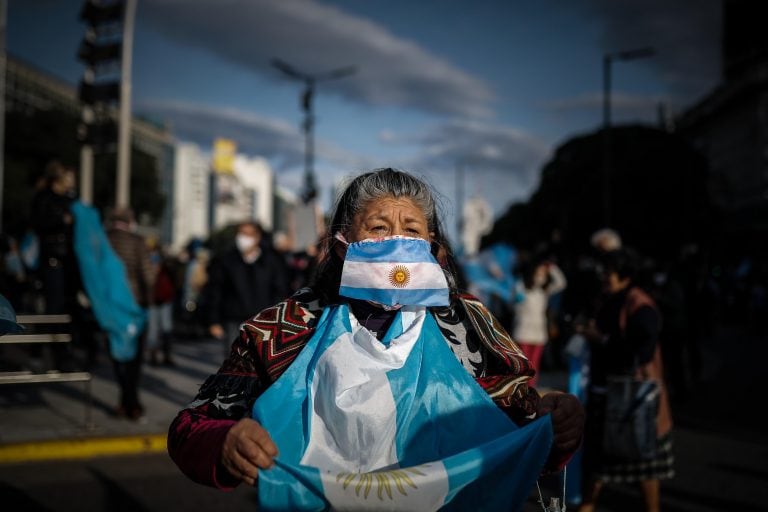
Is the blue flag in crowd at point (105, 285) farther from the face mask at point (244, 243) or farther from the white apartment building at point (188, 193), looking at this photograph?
the white apartment building at point (188, 193)

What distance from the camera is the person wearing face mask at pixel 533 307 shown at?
8141mm

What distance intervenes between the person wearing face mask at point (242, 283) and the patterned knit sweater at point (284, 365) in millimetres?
Result: 5542

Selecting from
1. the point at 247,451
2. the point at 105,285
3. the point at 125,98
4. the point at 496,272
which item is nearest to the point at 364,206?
the point at 247,451

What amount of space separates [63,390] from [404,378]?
7.48m

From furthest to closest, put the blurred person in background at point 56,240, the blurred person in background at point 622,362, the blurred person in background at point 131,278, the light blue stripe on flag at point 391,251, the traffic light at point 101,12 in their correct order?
the traffic light at point 101,12 → the blurred person in background at point 56,240 → the blurred person in background at point 131,278 → the blurred person in background at point 622,362 → the light blue stripe on flag at point 391,251

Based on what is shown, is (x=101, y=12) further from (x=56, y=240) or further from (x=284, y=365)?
(x=284, y=365)

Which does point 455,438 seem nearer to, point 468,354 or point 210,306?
point 468,354

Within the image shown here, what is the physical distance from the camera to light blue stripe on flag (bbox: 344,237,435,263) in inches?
76.3

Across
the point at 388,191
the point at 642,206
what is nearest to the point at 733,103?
the point at 642,206

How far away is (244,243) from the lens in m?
7.60

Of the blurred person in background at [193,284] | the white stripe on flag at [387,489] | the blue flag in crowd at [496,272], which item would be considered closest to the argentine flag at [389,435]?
the white stripe on flag at [387,489]

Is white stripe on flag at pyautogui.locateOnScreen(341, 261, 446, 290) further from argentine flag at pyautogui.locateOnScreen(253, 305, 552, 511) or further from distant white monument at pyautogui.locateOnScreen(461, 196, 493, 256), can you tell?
distant white monument at pyautogui.locateOnScreen(461, 196, 493, 256)

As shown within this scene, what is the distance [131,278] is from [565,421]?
5838mm

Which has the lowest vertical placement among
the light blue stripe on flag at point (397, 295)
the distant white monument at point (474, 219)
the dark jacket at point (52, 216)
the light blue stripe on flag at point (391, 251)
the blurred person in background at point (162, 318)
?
the blurred person in background at point (162, 318)
